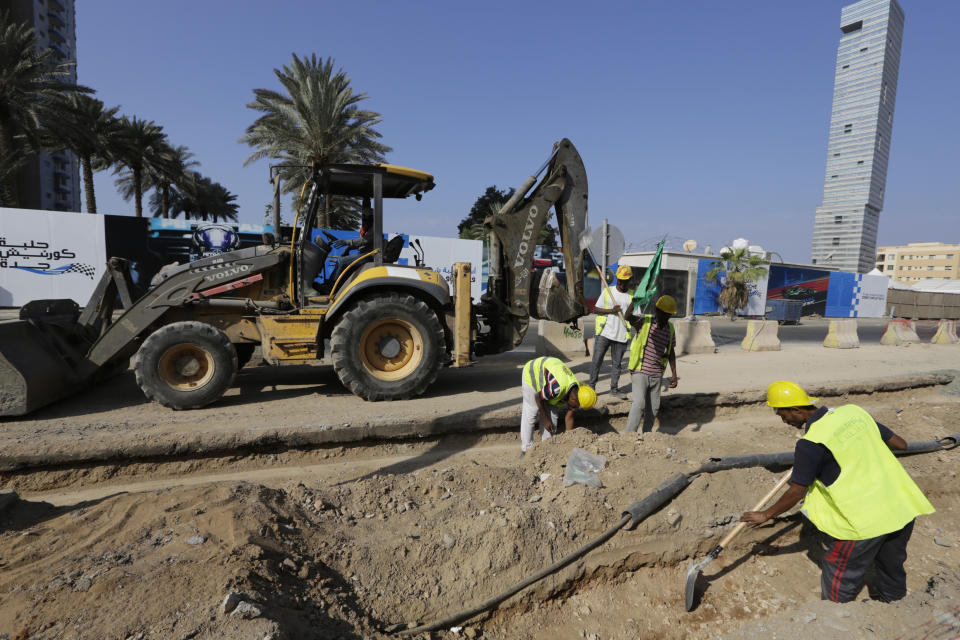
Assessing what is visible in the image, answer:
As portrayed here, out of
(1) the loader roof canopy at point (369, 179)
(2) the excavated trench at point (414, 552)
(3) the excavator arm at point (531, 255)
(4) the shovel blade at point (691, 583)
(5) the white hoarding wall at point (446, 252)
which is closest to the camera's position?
(2) the excavated trench at point (414, 552)

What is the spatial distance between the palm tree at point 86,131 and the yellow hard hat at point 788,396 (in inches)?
1069

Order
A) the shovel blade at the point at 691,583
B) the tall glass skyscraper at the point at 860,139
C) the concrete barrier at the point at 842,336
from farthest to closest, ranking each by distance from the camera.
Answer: the tall glass skyscraper at the point at 860,139, the concrete barrier at the point at 842,336, the shovel blade at the point at 691,583

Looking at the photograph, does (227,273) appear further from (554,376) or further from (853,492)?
(853,492)

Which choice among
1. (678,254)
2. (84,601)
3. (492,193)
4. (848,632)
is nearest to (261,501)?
(84,601)

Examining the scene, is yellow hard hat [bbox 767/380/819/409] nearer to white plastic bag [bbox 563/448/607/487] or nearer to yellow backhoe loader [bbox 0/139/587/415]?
white plastic bag [bbox 563/448/607/487]

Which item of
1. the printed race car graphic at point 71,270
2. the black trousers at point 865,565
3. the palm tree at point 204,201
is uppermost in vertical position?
the palm tree at point 204,201

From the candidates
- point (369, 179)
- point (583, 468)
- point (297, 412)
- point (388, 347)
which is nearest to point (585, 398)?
point (583, 468)

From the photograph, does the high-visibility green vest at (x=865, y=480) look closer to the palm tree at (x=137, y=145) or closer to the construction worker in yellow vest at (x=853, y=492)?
the construction worker in yellow vest at (x=853, y=492)

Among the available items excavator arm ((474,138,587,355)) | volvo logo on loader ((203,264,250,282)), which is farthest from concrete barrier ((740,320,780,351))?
volvo logo on loader ((203,264,250,282))

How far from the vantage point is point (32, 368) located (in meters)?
5.14

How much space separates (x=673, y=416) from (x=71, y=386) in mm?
7481

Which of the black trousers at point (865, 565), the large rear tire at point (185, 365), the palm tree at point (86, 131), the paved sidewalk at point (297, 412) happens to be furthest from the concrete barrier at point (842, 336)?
the palm tree at point (86, 131)

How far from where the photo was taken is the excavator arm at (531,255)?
22.9 feet

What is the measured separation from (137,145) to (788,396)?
1154 inches
